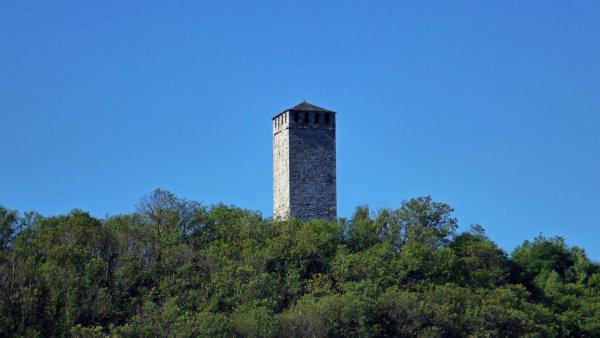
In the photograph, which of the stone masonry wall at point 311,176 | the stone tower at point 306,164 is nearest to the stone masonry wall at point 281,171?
the stone tower at point 306,164

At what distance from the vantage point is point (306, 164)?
54.0 m

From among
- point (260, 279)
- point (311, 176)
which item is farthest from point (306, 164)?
point (260, 279)

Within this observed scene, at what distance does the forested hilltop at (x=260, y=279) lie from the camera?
135 ft

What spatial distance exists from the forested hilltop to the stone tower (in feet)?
8.36

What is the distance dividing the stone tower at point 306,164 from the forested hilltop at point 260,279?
2548 mm

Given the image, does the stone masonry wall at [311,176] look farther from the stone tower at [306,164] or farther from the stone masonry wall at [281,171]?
the stone masonry wall at [281,171]

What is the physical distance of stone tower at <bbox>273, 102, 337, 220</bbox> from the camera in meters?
53.7

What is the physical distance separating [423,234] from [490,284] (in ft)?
12.5

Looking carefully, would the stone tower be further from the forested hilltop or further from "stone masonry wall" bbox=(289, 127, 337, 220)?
the forested hilltop

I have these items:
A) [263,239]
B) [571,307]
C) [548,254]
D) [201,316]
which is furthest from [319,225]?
[548,254]

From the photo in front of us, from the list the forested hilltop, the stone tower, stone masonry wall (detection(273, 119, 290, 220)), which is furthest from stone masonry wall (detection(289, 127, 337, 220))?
the forested hilltop

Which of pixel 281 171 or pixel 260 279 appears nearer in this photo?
pixel 260 279

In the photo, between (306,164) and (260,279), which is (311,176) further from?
(260,279)

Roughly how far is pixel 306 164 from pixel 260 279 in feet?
34.8
